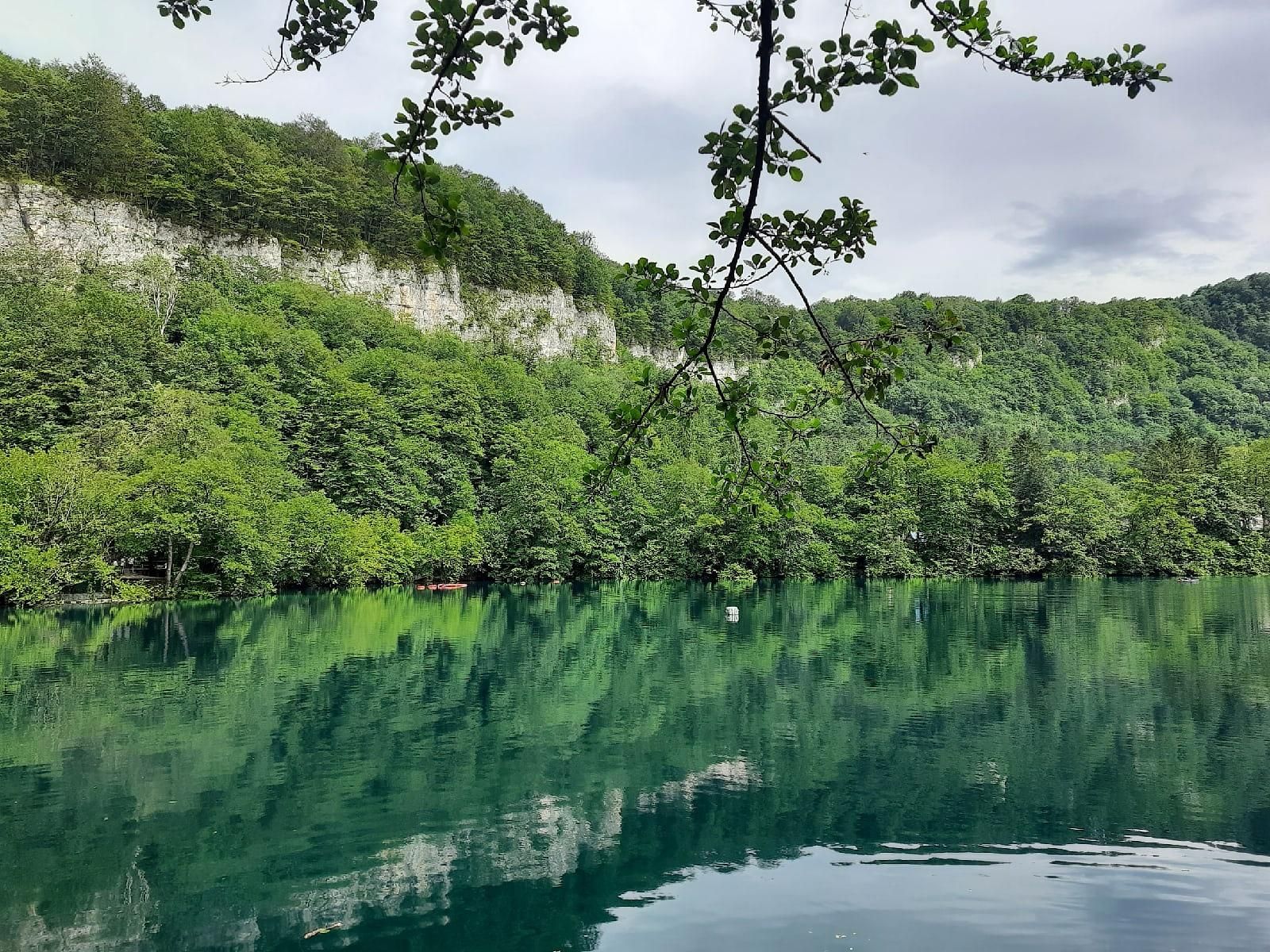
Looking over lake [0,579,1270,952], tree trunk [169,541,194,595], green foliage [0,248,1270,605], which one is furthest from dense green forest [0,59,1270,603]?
lake [0,579,1270,952]

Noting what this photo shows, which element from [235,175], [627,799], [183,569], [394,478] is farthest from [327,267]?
[627,799]

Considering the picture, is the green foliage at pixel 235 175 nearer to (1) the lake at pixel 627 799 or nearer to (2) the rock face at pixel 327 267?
(2) the rock face at pixel 327 267

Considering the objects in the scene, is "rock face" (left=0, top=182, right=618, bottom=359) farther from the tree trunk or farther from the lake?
the lake

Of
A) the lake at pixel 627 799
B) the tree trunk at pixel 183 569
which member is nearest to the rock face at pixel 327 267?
the tree trunk at pixel 183 569

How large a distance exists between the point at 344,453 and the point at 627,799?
5186cm

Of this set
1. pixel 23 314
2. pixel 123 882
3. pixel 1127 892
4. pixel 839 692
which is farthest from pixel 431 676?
pixel 23 314

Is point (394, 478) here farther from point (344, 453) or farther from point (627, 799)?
point (627, 799)

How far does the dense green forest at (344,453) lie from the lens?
141ft

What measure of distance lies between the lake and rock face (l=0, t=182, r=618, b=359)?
5396 centimetres

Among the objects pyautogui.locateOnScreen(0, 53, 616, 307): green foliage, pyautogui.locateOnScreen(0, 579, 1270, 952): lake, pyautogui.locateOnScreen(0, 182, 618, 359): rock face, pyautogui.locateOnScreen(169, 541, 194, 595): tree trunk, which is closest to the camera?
pyautogui.locateOnScreen(0, 579, 1270, 952): lake

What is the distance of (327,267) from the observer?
83.2 m

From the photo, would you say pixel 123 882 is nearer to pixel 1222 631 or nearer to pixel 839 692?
pixel 839 692

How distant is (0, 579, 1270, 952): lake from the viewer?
8398 mm

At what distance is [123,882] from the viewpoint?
9023 mm
